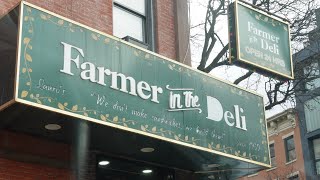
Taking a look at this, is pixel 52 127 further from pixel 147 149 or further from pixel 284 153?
pixel 284 153

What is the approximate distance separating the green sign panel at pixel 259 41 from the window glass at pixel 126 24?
8.99 ft

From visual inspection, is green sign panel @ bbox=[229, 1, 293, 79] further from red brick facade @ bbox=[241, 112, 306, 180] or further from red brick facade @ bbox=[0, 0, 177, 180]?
red brick facade @ bbox=[241, 112, 306, 180]

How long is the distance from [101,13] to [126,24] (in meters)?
1.10

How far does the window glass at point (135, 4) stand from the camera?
13102 millimetres

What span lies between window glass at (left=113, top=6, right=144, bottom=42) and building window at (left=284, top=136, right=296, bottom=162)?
2520cm

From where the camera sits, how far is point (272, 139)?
3866 cm

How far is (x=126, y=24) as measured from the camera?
13031 millimetres

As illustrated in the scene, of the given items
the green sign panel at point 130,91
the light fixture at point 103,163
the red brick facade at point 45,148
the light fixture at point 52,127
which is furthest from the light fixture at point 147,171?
the light fixture at point 52,127

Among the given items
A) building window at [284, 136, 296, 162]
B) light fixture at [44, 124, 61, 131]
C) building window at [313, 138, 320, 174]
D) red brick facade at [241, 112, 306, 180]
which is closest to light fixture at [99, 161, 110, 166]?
light fixture at [44, 124, 61, 131]

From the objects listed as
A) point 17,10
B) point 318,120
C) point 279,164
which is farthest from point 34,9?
point 279,164

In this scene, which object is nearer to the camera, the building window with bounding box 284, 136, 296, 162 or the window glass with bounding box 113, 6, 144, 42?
the window glass with bounding box 113, 6, 144, 42

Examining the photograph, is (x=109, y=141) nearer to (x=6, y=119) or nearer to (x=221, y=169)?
(x=6, y=119)

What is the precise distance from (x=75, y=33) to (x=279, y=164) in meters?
29.9

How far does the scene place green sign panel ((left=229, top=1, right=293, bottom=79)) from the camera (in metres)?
10.8
